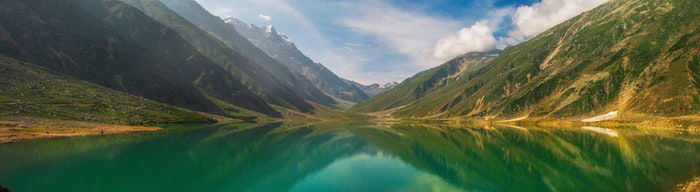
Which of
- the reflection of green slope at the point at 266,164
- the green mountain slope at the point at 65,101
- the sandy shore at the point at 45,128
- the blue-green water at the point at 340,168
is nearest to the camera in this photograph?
the blue-green water at the point at 340,168

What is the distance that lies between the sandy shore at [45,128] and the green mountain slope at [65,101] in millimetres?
6689

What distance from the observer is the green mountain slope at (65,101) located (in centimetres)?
12656

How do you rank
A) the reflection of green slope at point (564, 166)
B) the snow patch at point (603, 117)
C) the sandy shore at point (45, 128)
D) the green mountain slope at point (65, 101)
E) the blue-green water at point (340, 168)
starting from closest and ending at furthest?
the blue-green water at point (340, 168), the reflection of green slope at point (564, 166), the sandy shore at point (45, 128), the green mountain slope at point (65, 101), the snow patch at point (603, 117)

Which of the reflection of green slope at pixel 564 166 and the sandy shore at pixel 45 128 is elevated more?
the reflection of green slope at pixel 564 166

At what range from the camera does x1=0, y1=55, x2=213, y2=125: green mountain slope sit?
12656 centimetres

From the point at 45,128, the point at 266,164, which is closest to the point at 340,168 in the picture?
the point at 266,164

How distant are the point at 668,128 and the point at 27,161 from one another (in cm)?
18703

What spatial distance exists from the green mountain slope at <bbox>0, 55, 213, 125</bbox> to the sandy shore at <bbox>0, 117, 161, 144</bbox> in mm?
6689

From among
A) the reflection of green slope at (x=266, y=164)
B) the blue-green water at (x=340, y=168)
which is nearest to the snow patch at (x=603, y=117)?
the blue-green water at (x=340, y=168)

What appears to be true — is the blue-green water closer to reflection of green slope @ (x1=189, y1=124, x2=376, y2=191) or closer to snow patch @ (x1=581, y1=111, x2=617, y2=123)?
reflection of green slope @ (x1=189, y1=124, x2=376, y2=191)

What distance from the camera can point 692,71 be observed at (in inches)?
6344

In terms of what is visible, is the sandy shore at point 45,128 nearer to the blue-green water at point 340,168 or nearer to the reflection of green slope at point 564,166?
the blue-green water at point 340,168

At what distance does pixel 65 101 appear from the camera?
144 meters

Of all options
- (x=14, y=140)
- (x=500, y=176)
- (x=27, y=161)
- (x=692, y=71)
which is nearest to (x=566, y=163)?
(x=500, y=176)
